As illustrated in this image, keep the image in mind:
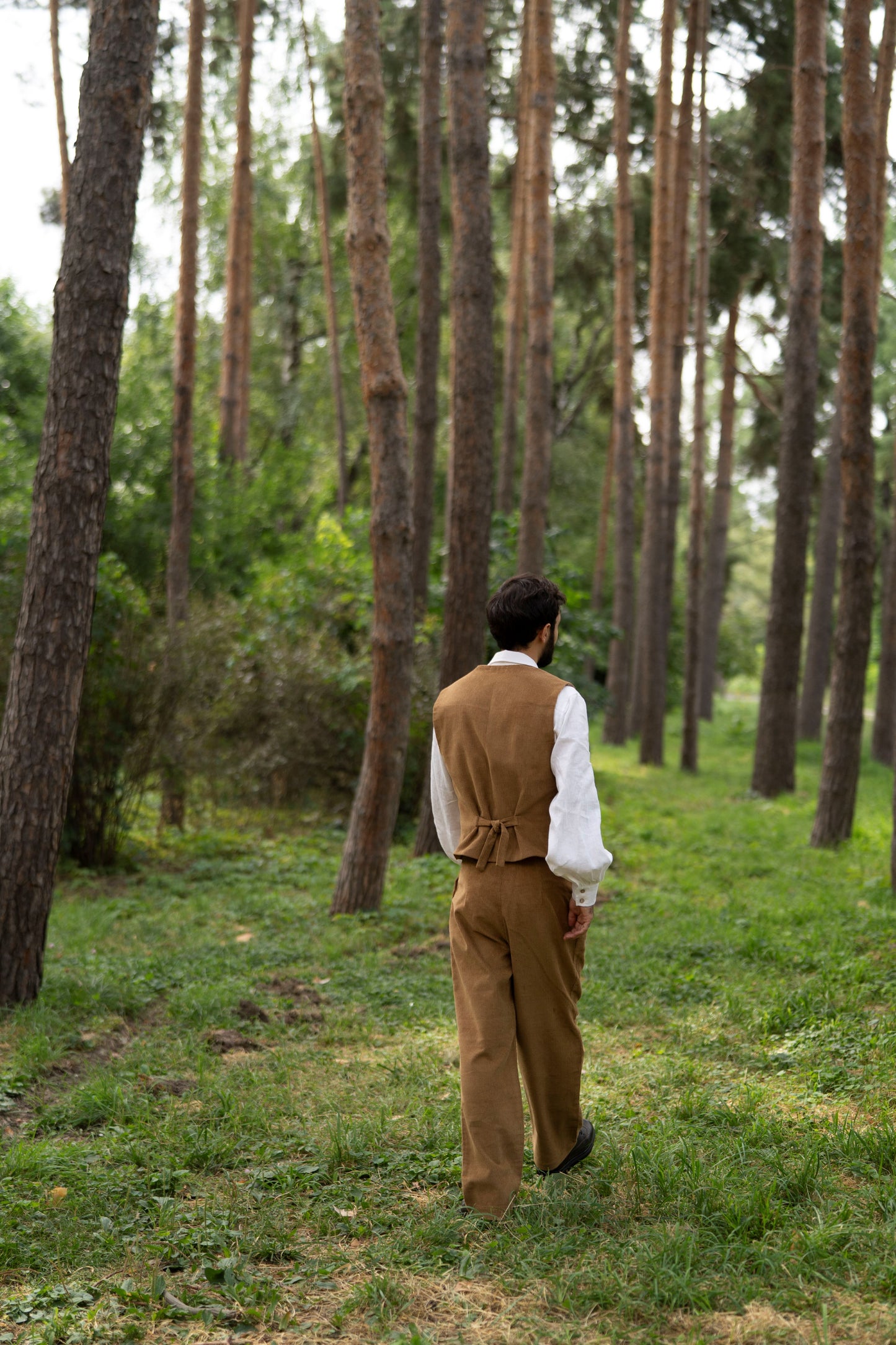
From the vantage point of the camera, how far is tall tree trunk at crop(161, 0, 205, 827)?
11.1 meters

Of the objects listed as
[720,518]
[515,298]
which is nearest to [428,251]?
[515,298]

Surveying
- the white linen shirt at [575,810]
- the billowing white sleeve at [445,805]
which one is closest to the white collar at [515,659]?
the white linen shirt at [575,810]

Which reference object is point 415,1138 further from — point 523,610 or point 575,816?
point 523,610

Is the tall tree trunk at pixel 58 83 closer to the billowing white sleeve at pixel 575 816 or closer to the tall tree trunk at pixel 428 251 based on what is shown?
the tall tree trunk at pixel 428 251

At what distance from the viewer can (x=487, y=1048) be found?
3.98 metres

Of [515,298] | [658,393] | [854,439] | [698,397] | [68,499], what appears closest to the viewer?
[68,499]

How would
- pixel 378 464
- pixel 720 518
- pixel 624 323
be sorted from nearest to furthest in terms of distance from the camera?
1. pixel 378 464
2. pixel 624 323
3. pixel 720 518

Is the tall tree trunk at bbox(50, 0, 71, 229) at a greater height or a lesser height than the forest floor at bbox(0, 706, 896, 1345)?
greater

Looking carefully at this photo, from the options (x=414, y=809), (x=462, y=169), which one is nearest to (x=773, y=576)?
(x=414, y=809)

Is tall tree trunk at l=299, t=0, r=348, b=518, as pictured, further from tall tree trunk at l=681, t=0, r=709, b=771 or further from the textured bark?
the textured bark

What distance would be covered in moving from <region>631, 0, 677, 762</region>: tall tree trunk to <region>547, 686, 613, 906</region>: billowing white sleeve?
51.2ft

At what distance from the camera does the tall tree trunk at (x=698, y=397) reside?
61.8ft

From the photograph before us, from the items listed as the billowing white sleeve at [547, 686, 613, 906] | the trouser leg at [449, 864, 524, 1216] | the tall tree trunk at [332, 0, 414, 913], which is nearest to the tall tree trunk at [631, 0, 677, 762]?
the tall tree trunk at [332, 0, 414, 913]

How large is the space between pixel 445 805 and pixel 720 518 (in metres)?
22.6
